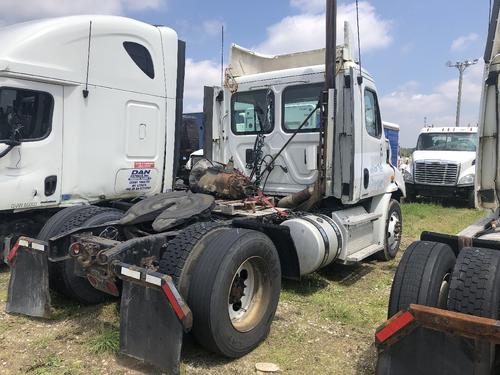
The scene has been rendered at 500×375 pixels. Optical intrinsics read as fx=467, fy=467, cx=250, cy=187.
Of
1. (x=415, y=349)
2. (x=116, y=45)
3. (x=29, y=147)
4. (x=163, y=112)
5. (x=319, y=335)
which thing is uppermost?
(x=116, y=45)

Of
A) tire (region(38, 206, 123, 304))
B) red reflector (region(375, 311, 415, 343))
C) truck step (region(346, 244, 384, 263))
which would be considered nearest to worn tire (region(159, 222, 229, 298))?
tire (region(38, 206, 123, 304))

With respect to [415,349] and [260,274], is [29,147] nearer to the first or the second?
[260,274]

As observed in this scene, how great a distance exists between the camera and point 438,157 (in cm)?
1537

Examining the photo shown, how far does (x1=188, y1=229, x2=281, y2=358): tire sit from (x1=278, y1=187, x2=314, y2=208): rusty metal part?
213 cm

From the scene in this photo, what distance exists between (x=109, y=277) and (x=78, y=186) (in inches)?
118

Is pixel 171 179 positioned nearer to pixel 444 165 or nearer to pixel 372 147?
pixel 372 147

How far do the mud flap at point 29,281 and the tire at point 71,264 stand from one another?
0.99 feet

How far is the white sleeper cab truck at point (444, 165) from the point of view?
48.6ft

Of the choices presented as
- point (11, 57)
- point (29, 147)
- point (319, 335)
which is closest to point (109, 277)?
point (319, 335)

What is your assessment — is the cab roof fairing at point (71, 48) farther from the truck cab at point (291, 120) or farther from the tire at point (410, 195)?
the tire at point (410, 195)

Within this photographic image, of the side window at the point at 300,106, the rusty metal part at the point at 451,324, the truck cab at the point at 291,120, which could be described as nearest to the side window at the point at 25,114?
the truck cab at the point at 291,120

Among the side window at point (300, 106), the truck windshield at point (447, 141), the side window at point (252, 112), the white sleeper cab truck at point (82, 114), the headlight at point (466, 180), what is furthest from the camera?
the truck windshield at point (447, 141)

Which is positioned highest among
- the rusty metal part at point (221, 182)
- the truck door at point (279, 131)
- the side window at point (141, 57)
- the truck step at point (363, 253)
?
the side window at point (141, 57)

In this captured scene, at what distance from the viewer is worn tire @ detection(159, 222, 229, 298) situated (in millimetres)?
3479
